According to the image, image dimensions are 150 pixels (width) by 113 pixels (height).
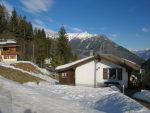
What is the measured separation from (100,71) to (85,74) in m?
2.19

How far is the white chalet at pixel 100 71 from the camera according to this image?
42.6 meters

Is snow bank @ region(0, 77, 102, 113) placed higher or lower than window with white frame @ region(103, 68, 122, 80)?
lower

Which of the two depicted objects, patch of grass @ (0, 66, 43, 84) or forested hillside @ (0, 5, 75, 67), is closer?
patch of grass @ (0, 66, 43, 84)

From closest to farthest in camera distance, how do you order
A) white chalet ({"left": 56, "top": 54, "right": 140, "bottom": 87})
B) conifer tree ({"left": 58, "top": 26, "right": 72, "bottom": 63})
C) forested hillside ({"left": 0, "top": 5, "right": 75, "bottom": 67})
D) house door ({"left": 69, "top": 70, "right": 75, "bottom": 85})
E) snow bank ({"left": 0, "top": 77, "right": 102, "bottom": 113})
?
snow bank ({"left": 0, "top": 77, "right": 102, "bottom": 113}), white chalet ({"left": 56, "top": 54, "right": 140, "bottom": 87}), house door ({"left": 69, "top": 70, "right": 75, "bottom": 85}), conifer tree ({"left": 58, "top": 26, "right": 72, "bottom": 63}), forested hillside ({"left": 0, "top": 5, "right": 75, "bottom": 67})

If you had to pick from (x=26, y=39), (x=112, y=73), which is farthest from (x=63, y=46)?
(x=112, y=73)

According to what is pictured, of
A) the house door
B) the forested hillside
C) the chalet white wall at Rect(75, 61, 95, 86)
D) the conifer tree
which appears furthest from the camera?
the forested hillside

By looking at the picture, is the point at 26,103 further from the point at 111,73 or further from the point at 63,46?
the point at 63,46

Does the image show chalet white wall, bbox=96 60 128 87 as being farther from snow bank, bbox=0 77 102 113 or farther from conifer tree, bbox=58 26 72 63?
conifer tree, bbox=58 26 72 63

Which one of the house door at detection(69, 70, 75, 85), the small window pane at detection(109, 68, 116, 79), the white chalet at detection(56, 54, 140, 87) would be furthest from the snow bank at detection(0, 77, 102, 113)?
the small window pane at detection(109, 68, 116, 79)

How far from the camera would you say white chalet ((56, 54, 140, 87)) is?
42.6m

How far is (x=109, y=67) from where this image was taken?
43.2m

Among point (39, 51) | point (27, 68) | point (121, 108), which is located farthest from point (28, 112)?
point (39, 51)

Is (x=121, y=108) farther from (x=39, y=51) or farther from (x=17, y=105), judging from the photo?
(x=39, y=51)

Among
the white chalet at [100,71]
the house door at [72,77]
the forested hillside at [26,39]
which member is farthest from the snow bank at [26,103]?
the forested hillside at [26,39]
